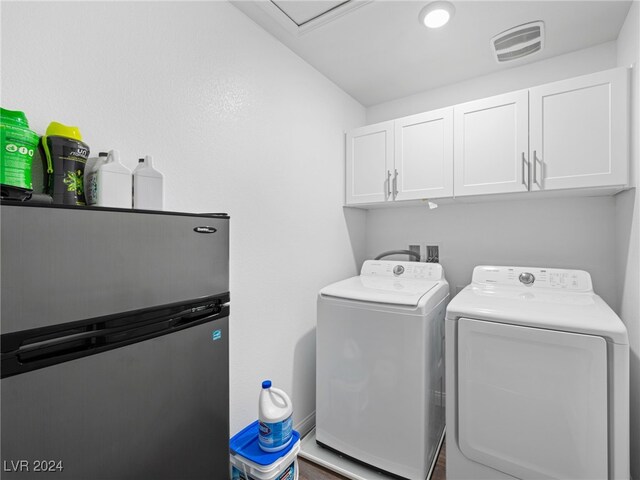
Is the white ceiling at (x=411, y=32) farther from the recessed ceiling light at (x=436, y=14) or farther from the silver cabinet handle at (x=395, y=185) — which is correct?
the silver cabinet handle at (x=395, y=185)

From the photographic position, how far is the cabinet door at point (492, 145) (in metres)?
1.82

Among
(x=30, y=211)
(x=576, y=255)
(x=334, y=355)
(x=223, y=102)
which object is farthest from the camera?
(x=576, y=255)

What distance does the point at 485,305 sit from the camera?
5.09 feet

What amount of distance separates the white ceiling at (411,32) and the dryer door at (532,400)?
65.1 inches

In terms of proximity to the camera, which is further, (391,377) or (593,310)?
(391,377)

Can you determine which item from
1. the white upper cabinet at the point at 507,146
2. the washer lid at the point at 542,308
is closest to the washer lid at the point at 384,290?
the washer lid at the point at 542,308

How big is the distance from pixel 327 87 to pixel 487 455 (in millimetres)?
2524

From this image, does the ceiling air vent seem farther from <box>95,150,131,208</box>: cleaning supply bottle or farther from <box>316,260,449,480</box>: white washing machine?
<box>95,150,131,208</box>: cleaning supply bottle

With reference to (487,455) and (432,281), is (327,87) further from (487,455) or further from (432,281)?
(487,455)

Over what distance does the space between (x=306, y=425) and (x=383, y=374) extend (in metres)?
0.83

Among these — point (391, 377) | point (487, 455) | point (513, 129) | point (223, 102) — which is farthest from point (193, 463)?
point (513, 129)

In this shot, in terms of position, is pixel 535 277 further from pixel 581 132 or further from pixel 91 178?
pixel 91 178

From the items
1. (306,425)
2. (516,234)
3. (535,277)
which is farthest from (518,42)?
(306,425)

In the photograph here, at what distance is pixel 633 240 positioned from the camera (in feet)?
4.96
